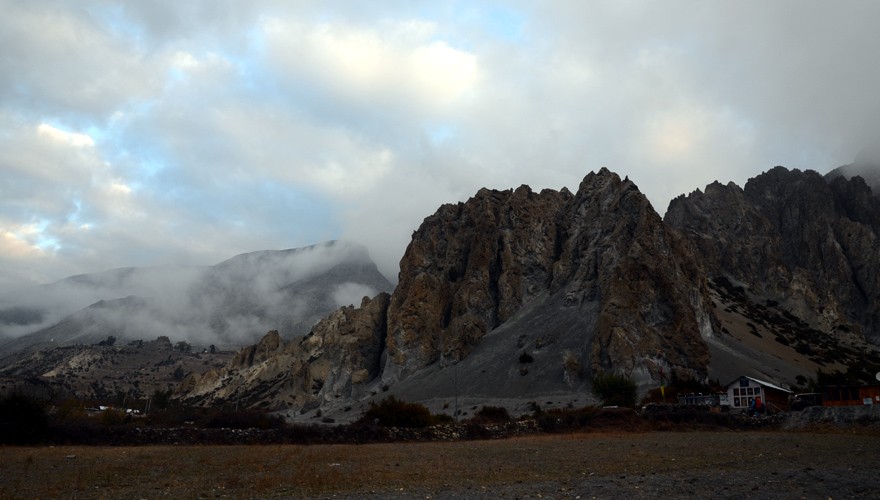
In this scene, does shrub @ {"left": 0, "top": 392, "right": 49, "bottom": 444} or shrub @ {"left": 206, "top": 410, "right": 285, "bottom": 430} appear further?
shrub @ {"left": 206, "top": 410, "right": 285, "bottom": 430}

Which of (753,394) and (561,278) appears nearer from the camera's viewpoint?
(753,394)

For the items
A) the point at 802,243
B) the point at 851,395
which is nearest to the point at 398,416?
the point at 851,395

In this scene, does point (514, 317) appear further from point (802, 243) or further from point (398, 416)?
point (802, 243)

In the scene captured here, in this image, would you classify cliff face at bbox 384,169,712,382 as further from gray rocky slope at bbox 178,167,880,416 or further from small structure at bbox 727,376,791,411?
small structure at bbox 727,376,791,411

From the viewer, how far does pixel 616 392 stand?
181ft

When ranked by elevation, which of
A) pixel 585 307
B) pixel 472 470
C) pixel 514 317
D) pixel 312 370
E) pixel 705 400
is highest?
pixel 585 307

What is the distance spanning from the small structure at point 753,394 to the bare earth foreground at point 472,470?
947 inches

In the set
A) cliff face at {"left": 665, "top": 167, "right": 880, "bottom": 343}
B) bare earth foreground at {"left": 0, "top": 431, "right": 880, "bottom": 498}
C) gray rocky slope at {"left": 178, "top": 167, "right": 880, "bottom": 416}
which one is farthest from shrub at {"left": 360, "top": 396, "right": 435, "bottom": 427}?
cliff face at {"left": 665, "top": 167, "right": 880, "bottom": 343}

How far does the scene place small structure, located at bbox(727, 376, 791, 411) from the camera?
5003 cm

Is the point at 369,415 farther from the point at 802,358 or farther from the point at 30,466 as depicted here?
the point at 802,358

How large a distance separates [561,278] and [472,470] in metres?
83.3

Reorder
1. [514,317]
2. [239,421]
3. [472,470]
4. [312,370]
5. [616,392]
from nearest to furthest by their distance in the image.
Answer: [472,470] → [239,421] → [616,392] → [514,317] → [312,370]

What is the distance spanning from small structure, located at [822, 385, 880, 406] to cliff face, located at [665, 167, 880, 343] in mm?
91294

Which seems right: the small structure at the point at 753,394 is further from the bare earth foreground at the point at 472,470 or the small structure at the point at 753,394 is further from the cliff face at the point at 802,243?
the cliff face at the point at 802,243
